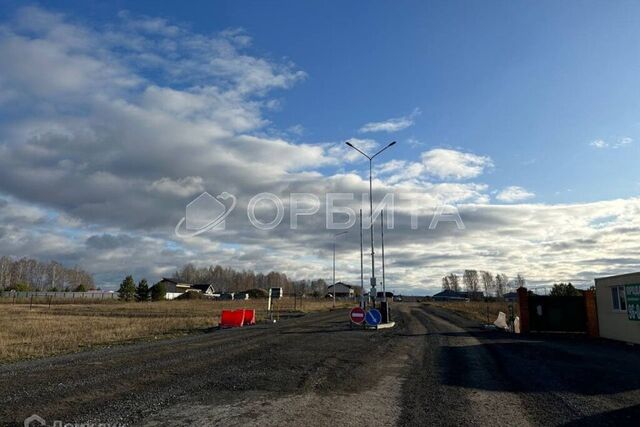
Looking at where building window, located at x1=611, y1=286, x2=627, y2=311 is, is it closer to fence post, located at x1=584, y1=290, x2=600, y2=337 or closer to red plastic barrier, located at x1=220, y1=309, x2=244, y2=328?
fence post, located at x1=584, y1=290, x2=600, y2=337

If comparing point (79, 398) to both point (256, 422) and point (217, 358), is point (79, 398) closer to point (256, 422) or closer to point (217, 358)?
point (256, 422)

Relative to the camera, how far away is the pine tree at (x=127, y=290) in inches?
3770

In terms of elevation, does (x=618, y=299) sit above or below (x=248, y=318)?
above

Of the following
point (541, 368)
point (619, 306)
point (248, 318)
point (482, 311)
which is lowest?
point (541, 368)

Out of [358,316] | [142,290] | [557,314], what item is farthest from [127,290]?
[557,314]

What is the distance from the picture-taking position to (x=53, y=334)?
76.9ft

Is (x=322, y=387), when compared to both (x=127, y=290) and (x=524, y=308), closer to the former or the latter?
(x=524, y=308)

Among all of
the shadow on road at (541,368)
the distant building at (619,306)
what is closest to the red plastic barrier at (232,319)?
the shadow on road at (541,368)

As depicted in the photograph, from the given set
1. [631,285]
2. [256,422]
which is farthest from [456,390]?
[631,285]

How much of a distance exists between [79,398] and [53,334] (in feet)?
55.1

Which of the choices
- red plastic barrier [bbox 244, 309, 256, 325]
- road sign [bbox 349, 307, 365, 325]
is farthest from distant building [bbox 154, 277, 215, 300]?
road sign [bbox 349, 307, 365, 325]

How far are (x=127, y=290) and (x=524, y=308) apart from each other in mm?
83583

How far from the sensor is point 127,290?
95.8 m

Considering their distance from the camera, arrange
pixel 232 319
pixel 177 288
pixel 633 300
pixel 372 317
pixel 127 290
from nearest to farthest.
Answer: pixel 633 300 < pixel 372 317 < pixel 232 319 < pixel 127 290 < pixel 177 288
